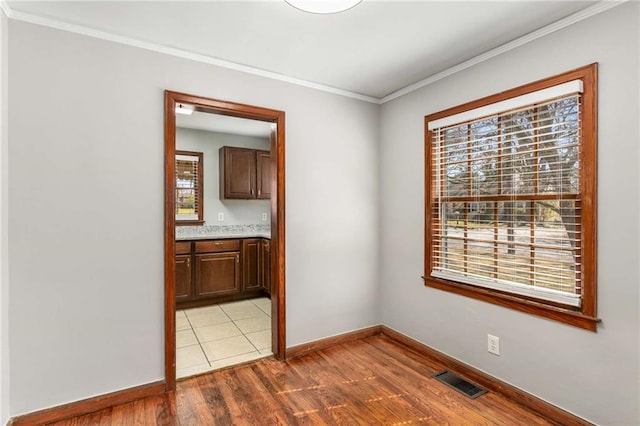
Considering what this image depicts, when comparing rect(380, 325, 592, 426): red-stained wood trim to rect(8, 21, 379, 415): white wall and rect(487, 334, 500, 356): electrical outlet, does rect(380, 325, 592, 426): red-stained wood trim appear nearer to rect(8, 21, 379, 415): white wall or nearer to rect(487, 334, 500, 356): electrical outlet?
rect(487, 334, 500, 356): electrical outlet

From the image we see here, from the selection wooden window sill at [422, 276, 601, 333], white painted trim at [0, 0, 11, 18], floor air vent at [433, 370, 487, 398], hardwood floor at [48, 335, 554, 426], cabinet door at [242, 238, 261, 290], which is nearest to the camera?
white painted trim at [0, 0, 11, 18]

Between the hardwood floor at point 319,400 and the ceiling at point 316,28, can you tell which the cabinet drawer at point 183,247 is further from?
the ceiling at point 316,28

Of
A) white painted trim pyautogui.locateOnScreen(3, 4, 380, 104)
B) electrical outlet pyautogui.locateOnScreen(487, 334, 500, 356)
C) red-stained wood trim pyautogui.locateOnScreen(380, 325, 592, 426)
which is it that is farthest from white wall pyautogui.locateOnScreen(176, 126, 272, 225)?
electrical outlet pyautogui.locateOnScreen(487, 334, 500, 356)

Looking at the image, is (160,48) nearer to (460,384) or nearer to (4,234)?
(4,234)

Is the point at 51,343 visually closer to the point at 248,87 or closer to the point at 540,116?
the point at 248,87

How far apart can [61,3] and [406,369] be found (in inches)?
129

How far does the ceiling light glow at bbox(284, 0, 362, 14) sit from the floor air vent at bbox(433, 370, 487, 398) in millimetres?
2529

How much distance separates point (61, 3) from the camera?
1830 millimetres

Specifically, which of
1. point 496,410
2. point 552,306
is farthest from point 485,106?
point 496,410

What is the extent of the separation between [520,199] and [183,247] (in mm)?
3647

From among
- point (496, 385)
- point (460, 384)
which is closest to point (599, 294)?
point (496, 385)

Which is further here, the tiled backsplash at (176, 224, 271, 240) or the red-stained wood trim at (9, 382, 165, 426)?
the tiled backsplash at (176, 224, 271, 240)

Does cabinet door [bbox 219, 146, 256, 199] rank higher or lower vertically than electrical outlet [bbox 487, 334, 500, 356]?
higher

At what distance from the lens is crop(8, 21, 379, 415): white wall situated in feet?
6.33
